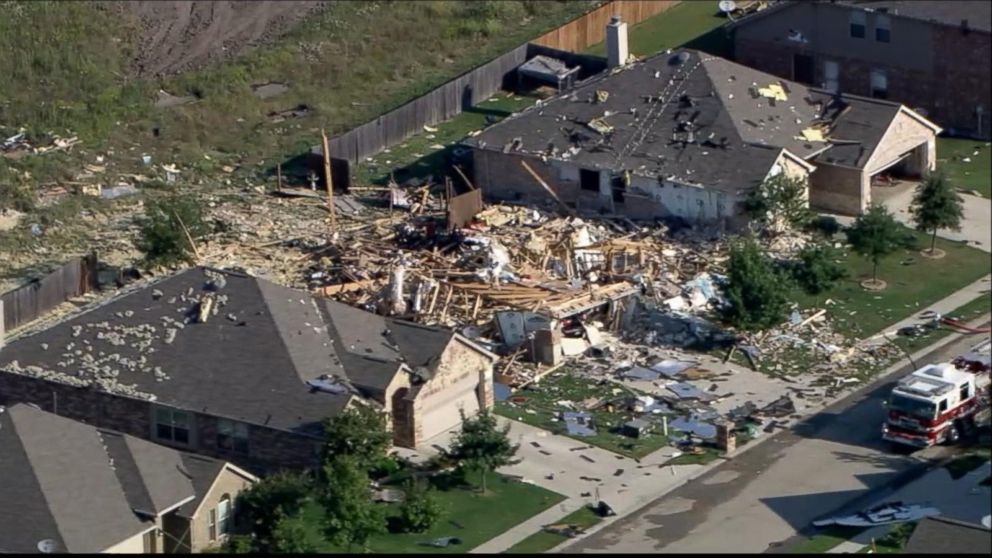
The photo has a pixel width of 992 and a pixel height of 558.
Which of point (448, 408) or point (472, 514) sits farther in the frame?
point (448, 408)

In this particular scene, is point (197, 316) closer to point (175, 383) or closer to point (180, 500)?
point (175, 383)

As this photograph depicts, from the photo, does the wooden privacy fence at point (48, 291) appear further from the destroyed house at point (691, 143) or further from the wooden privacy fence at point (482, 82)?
the destroyed house at point (691, 143)

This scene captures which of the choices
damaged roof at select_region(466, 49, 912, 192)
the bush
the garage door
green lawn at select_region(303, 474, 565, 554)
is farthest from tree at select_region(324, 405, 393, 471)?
the bush

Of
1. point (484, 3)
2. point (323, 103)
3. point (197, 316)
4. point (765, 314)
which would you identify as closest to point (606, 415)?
point (765, 314)

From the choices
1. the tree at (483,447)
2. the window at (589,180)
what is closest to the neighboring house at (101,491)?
the tree at (483,447)

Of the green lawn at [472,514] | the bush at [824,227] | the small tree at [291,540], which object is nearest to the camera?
the small tree at [291,540]

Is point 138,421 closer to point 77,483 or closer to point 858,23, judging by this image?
point 77,483

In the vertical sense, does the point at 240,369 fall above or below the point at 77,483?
above

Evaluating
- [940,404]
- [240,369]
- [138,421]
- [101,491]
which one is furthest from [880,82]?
[101,491]
